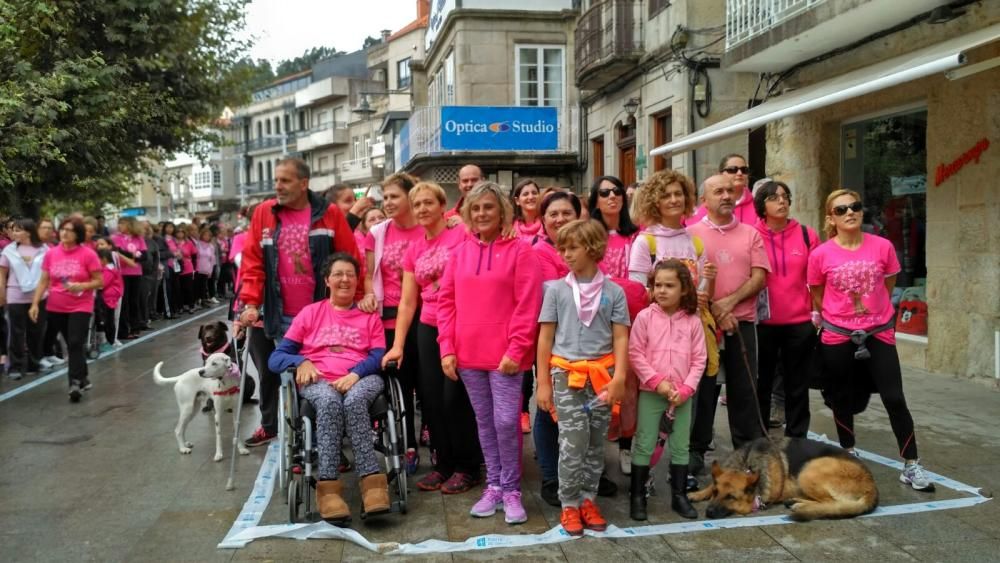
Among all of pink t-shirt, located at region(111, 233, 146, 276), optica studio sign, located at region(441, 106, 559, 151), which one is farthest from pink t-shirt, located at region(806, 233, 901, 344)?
optica studio sign, located at region(441, 106, 559, 151)

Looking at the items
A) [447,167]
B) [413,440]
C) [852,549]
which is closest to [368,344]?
[413,440]

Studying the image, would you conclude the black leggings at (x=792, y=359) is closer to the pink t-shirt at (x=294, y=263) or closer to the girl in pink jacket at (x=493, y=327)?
the girl in pink jacket at (x=493, y=327)

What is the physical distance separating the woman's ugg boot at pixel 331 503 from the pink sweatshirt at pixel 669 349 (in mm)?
1765

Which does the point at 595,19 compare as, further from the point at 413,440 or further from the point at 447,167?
the point at 413,440

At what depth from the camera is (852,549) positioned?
Answer: 4.17 meters

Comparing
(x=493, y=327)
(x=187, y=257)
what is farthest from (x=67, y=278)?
(x=187, y=257)

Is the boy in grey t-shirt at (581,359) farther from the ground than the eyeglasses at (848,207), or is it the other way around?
the eyeglasses at (848,207)

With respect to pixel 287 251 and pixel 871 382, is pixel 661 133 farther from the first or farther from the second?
pixel 287 251

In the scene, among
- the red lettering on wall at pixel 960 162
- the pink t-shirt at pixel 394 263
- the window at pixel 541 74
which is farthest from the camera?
the window at pixel 541 74

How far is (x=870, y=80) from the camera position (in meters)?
7.39

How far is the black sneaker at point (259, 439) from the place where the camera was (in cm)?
647

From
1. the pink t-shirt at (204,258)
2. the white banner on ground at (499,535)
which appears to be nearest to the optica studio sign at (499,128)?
the pink t-shirt at (204,258)

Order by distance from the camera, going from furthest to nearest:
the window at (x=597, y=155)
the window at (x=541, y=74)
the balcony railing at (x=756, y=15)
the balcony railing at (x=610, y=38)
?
the window at (x=541, y=74) < the window at (x=597, y=155) < the balcony railing at (x=610, y=38) < the balcony railing at (x=756, y=15)

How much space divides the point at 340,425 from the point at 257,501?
86 cm
